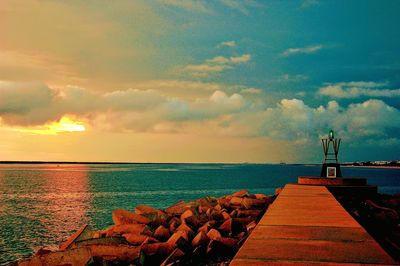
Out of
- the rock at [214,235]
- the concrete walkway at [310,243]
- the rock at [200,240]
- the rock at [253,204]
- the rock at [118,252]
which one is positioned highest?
the concrete walkway at [310,243]

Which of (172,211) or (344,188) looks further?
(344,188)

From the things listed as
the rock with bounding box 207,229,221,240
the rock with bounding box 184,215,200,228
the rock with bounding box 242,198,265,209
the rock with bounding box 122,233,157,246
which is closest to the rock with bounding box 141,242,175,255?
A: the rock with bounding box 207,229,221,240

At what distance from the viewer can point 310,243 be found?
13.9ft

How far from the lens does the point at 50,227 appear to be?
24047mm

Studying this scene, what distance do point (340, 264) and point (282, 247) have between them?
2.37 feet

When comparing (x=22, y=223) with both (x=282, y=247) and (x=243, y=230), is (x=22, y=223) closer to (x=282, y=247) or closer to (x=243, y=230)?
(x=243, y=230)

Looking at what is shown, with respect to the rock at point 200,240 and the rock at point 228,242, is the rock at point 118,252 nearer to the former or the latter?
the rock at point 200,240

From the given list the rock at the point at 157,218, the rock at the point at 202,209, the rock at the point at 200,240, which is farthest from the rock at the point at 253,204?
the rock at the point at 200,240

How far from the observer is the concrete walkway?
3.49 metres

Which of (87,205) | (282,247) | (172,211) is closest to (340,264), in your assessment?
(282,247)

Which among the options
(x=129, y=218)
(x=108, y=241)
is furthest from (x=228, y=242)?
(x=129, y=218)

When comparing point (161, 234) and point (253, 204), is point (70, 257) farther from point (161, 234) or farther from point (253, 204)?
point (253, 204)

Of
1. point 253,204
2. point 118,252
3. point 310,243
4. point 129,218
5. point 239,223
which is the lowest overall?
point 118,252

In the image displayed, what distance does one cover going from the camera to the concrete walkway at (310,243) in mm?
3492
